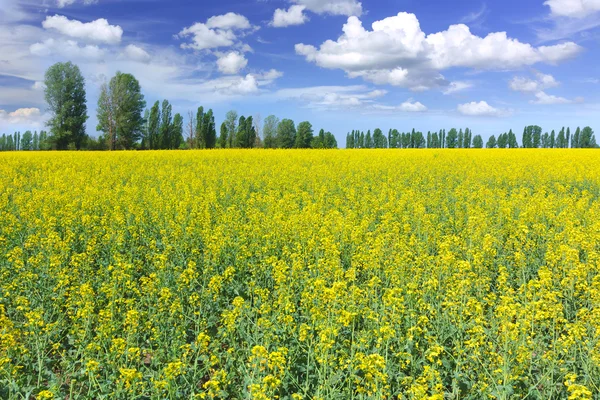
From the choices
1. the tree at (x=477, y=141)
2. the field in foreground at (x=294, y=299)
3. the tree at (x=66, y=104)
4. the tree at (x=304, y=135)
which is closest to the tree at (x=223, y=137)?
the tree at (x=304, y=135)

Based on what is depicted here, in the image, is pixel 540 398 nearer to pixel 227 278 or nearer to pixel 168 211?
pixel 227 278

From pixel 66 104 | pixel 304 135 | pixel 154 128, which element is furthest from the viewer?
pixel 304 135

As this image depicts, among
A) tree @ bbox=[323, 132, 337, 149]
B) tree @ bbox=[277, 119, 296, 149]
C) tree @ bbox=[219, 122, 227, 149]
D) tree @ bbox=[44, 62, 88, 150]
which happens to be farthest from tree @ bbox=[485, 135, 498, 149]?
tree @ bbox=[44, 62, 88, 150]

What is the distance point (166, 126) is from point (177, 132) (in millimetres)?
2603

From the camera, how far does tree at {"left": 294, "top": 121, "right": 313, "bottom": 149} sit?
9912cm

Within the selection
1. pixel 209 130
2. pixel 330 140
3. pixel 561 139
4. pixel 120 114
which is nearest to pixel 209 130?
pixel 209 130

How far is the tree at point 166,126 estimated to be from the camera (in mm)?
78750

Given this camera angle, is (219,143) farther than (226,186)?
Yes

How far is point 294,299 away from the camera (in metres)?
6.28

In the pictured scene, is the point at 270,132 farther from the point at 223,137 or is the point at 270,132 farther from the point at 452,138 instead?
the point at 452,138

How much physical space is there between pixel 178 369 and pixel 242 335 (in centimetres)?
132

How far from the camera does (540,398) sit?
4230mm

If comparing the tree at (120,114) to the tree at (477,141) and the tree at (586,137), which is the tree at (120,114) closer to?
the tree at (477,141)

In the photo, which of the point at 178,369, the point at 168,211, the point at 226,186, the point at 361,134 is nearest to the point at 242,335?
the point at 178,369
